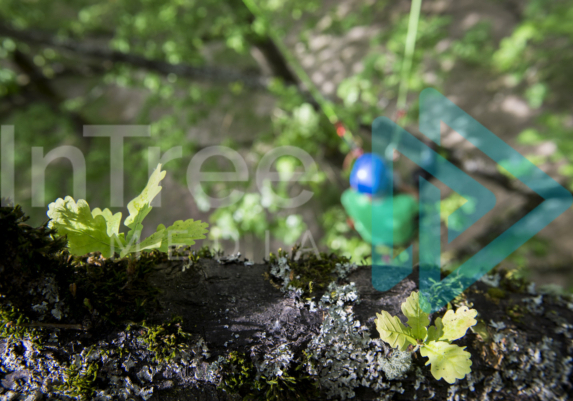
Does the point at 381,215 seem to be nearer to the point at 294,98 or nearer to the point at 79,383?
the point at 294,98

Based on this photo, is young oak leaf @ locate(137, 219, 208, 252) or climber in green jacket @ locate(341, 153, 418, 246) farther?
climber in green jacket @ locate(341, 153, 418, 246)

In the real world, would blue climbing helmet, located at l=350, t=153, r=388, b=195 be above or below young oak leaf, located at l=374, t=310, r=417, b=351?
above

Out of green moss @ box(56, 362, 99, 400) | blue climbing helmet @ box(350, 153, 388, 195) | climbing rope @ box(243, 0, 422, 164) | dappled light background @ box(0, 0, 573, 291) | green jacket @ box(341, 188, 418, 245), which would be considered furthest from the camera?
dappled light background @ box(0, 0, 573, 291)

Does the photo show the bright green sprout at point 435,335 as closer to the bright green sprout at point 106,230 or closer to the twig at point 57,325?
the bright green sprout at point 106,230

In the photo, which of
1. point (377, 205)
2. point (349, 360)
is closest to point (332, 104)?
point (377, 205)

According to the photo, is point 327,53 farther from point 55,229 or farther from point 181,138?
point 55,229

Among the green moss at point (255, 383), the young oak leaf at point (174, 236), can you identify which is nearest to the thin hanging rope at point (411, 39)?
the young oak leaf at point (174, 236)

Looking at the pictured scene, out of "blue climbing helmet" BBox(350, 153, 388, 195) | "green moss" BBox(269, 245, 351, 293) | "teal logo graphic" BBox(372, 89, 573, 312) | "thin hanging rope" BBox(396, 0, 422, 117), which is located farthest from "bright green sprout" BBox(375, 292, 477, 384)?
"thin hanging rope" BBox(396, 0, 422, 117)

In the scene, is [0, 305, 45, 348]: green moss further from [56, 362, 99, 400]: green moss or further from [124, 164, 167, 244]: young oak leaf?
[124, 164, 167, 244]: young oak leaf
